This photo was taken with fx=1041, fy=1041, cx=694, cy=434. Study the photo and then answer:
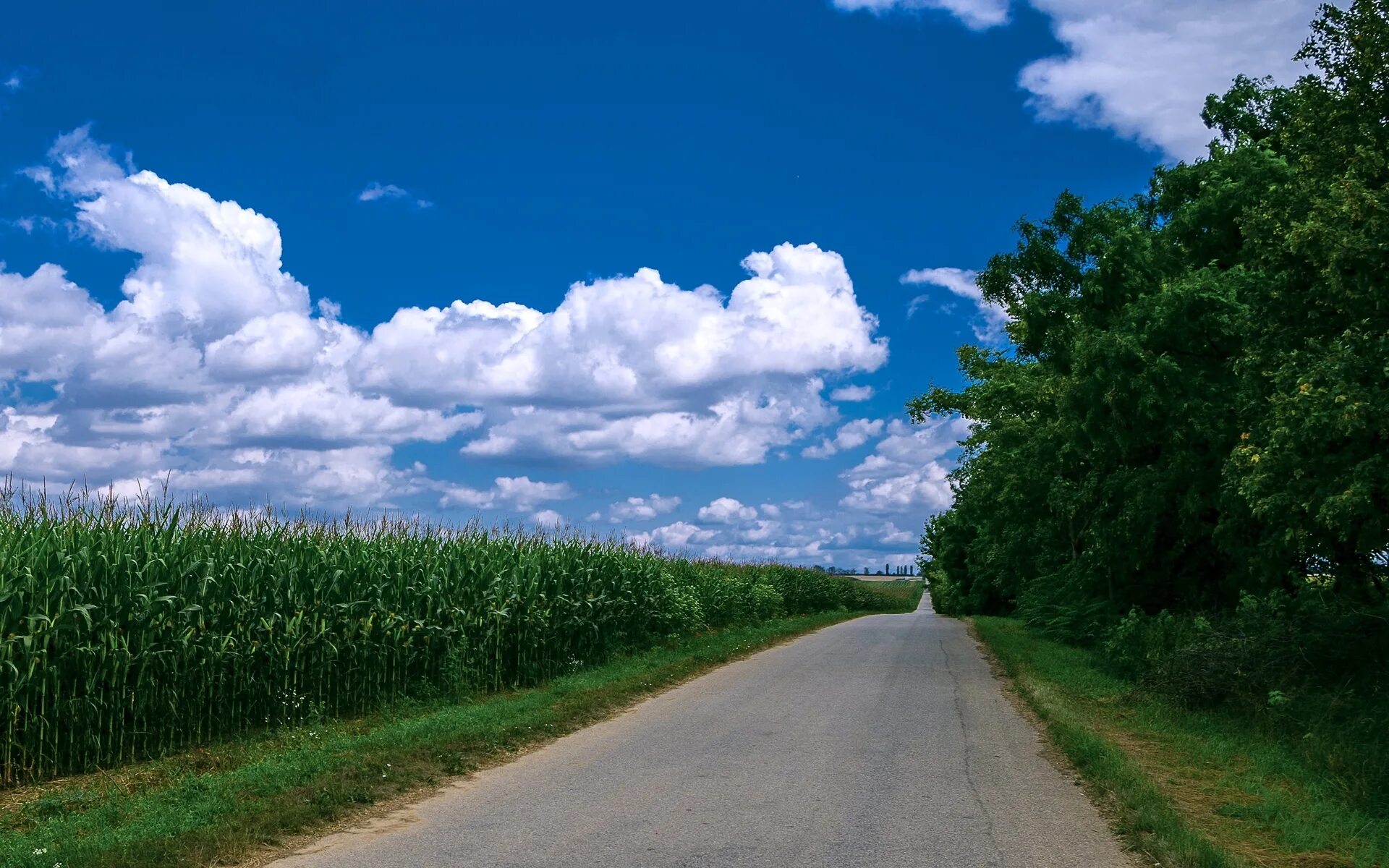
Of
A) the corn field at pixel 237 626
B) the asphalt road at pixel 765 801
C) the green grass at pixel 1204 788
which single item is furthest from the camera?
the corn field at pixel 237 626

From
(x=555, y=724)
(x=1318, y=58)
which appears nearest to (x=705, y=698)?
(x=555, y=724)

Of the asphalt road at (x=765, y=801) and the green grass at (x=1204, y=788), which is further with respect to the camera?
the green grass at (x=1204, y=788)

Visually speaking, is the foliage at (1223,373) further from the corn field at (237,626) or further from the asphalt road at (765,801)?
the corn field at (237,626)

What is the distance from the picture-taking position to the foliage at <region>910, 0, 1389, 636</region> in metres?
10.9

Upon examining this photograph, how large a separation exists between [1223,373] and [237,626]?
1567cm

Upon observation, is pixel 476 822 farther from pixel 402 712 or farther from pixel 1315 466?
pixel 1315 466

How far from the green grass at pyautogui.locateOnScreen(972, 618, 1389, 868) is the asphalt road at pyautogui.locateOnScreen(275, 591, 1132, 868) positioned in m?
0.37

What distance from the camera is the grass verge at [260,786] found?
7.13 m

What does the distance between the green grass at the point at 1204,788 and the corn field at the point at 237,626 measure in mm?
8694

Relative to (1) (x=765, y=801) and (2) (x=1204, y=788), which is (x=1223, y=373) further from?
(1) (x=765, y=801)

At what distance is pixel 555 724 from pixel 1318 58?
39.1 feet

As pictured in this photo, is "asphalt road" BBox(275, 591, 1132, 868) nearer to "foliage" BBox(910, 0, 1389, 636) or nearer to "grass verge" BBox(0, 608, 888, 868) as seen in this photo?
"grass verge" BBox(0, 608, 888, 868)

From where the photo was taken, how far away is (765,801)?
28.3 ft

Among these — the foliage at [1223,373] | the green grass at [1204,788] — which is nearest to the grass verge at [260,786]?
the green grass at [1204,788]
